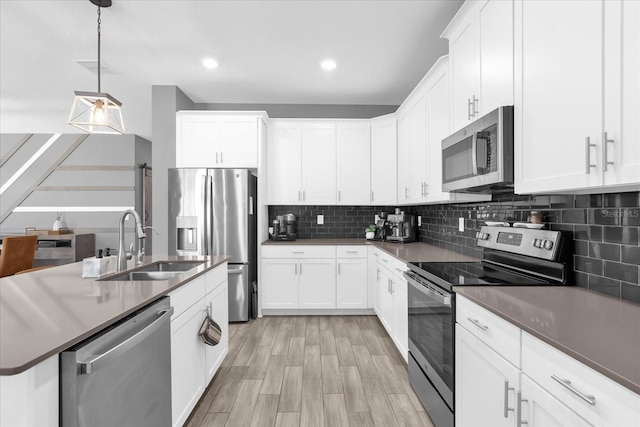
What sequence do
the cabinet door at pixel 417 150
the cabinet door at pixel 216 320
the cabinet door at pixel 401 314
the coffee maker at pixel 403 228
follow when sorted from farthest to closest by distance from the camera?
1. the coffee maker at pixel 403 228
2. the cabinet door at pixel 417 150
3. the cabinet door at pixel 401 314
4. the cabinet door at pixel 216 320

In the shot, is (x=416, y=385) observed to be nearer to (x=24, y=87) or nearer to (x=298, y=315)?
(x=298, y=315)

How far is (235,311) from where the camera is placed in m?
3.83

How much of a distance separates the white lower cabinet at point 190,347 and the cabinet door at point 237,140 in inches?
76.2

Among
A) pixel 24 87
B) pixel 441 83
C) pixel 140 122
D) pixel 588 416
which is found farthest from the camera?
pixel 140 122

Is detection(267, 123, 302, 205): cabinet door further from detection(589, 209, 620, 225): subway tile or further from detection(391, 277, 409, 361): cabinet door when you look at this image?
detection(589, 209, 620, 225): subway tile

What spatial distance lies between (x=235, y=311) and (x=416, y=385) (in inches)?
89.8

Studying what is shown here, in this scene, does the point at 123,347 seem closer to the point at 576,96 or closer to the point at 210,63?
the point at 576,96

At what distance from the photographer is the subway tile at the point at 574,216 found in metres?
1.59

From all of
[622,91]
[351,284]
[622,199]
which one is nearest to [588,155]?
[622,91]

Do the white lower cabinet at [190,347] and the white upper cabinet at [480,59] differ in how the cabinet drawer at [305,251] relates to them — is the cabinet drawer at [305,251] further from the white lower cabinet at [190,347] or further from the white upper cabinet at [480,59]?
the white upper cabinet at [480,59]

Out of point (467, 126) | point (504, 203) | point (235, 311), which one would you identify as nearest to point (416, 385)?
point (504, 203)

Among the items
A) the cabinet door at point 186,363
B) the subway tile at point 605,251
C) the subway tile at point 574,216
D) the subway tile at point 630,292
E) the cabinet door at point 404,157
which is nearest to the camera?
the subway tile at point 630,292

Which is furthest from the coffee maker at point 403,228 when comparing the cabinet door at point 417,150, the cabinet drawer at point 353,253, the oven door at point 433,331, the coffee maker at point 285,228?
the oven door at point 433,331

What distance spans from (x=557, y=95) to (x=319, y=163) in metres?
3.17
